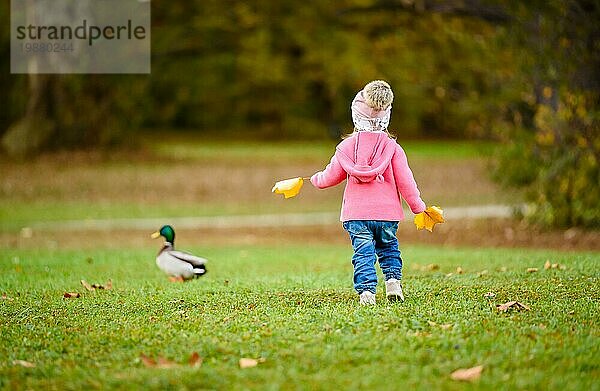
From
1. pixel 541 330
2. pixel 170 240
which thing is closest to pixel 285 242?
pixel 170 240

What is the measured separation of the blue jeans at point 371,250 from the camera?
23.2ft

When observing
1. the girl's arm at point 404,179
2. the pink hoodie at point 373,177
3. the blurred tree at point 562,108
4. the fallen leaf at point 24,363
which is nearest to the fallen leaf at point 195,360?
the fallen leaf at point 24,363

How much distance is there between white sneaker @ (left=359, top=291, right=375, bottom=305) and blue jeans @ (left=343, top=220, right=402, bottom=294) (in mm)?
43

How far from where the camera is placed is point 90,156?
92.0 feet

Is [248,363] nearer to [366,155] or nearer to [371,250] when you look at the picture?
[371,250]

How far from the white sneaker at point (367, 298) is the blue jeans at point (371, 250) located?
0.04 meters

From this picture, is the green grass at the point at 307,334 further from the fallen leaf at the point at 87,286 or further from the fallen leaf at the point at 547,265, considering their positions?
the fallen leaf at the point at 547,265

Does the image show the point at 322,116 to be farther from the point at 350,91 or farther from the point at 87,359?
the point at 87,359

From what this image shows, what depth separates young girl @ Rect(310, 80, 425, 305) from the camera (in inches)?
279

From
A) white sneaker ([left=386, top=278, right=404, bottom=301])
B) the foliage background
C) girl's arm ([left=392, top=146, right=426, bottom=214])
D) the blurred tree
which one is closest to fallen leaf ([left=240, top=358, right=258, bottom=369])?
white sneaker ([left=386, top=278, right=404, bottom=301])

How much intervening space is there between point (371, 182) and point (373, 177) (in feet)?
0.30

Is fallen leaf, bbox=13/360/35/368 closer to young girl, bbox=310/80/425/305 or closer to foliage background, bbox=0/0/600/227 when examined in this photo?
young girl, bbox=310/80/425/305

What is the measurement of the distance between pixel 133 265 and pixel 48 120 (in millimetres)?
17335

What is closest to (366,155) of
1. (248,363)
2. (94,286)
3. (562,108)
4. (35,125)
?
(248,363)
